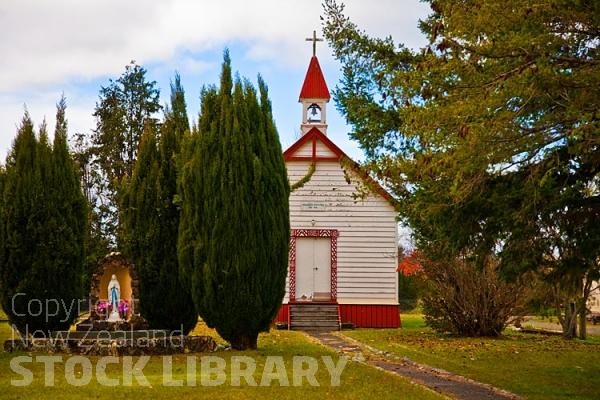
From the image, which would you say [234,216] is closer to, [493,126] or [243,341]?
[243,341]

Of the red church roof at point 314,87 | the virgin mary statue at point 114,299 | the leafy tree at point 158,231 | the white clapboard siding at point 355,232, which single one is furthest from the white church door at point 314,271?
the virgin mary statue at point 114,299

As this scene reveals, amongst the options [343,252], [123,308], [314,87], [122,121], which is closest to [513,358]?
[123,308]

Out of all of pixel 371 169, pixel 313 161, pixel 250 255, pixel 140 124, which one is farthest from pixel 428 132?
pixel 140 124

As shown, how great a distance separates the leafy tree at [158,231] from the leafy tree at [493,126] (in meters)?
5.64

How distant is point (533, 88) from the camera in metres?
8.36

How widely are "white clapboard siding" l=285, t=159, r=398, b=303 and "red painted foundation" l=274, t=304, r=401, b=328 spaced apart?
9.6 inches

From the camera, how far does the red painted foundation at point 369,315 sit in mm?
27062

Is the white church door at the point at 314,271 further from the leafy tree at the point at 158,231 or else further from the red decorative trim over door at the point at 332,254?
the leafy tree at the point at 158,231

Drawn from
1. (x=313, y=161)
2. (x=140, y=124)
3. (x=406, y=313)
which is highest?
(x=140, y=124)

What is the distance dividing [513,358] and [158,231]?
822 centimetres

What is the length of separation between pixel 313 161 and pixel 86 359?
47.8ft

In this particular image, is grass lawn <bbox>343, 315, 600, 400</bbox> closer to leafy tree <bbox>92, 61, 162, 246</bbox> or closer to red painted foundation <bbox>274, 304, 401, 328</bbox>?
red painted foundation <bbox>274, 304, 401, 328</bbox>

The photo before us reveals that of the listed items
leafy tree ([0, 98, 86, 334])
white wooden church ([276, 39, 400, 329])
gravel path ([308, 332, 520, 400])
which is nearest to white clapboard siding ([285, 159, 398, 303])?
white wooden church ([276, 39, 400, 329])

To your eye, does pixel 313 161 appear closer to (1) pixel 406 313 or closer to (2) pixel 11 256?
(2) pixel 11 256
